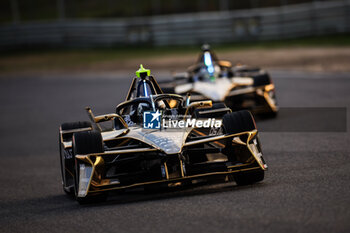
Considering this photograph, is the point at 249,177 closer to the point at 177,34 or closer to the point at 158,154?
the point at 158,154

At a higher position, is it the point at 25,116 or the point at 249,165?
the point at 249,165

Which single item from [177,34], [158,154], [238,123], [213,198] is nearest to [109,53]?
[177,34]

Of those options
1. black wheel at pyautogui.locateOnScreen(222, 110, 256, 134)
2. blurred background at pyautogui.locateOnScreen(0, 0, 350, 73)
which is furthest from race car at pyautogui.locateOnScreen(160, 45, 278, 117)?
blurred background at pyautogui.locateOnScreen(0, 0, 350, 73)

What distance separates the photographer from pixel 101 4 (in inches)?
1428

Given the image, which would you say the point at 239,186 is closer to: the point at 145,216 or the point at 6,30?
the point at 145,216

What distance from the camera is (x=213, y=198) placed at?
22.3 feet

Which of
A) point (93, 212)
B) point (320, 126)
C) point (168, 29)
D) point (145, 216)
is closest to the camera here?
point (145, 216)

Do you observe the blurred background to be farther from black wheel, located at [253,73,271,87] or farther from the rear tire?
the rear tire

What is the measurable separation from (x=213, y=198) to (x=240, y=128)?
1008 millimetres

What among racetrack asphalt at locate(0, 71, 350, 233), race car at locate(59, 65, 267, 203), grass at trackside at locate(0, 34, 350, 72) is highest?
race car at locate(59, 65, 267, 203)

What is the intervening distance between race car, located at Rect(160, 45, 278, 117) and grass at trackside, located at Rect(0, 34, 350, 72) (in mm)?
13021

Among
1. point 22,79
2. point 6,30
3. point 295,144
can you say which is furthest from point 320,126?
point 6,30

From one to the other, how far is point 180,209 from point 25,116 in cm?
1183

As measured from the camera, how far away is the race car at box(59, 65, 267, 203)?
7.12 meters
